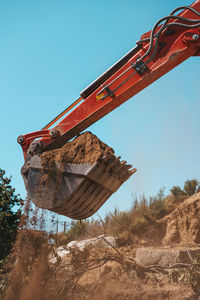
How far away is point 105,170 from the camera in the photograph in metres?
4.43

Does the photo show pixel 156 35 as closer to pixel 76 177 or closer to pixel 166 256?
pixel 76 177

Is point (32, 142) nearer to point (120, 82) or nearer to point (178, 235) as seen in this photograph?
point (120, 82)

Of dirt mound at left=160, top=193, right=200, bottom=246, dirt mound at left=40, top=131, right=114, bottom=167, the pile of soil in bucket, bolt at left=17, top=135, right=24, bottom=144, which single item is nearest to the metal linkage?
dirt mound at left=40, top=131, right=114, bottom=167

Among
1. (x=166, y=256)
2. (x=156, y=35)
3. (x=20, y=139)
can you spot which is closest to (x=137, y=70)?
(x=156, y=35)

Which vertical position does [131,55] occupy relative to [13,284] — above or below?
above

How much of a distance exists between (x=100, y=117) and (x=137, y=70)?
2.83 ft

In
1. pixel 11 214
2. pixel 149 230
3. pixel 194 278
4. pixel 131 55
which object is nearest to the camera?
pixel 131 55

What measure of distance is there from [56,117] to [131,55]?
150cm

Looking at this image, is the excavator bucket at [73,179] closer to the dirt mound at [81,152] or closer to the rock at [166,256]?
the dirt mound at [81,152]

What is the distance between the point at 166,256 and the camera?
25.0ft

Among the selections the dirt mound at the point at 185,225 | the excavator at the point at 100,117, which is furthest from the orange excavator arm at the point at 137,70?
the dirt mound at the point at 185,225

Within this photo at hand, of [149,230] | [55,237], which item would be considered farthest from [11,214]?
[149,230]

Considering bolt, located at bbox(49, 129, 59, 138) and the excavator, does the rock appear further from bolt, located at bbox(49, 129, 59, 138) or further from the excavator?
bolt, located at bbox(49, 129, 59, 138)

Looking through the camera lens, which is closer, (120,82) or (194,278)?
(120,82)
